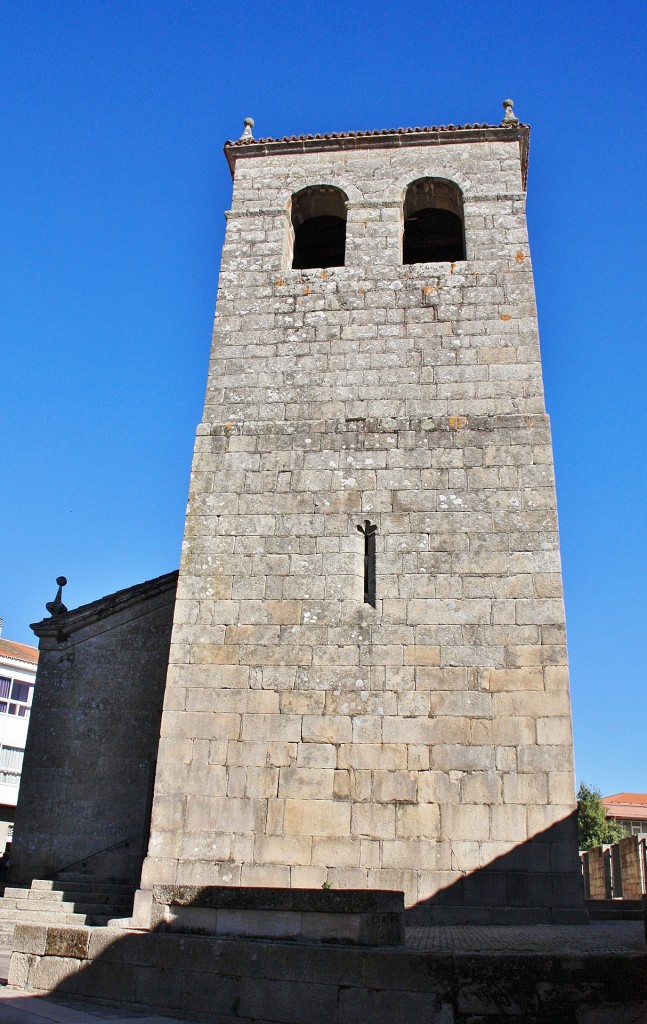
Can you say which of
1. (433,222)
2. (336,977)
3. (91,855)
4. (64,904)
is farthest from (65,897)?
(433,222)

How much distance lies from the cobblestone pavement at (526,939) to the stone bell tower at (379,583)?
48 centimetres

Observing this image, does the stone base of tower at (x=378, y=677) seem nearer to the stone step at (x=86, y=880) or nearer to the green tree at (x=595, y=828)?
Answer: the stone step at (x=86, y=880)

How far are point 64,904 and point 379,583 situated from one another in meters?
4.88

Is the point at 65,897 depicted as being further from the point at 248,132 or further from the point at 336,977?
the point at 248,132

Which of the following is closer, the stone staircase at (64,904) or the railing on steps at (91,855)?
the stone staircase at (64,904)

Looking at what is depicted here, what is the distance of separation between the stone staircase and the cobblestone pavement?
371 cm

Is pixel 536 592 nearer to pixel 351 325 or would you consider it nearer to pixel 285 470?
pixel 285 470

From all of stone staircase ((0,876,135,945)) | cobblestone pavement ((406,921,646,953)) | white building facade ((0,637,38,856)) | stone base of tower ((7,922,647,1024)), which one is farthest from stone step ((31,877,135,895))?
white building facade ((0,637,38,856))

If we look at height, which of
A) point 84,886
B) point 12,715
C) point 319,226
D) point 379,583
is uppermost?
point 319,226

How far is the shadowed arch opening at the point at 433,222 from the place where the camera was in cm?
Answer: 1166

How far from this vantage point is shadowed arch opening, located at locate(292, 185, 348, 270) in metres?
11.9

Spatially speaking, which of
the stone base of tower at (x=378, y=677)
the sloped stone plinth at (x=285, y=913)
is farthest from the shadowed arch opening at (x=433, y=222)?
the sloped stone plinth at (x=285, y=913)

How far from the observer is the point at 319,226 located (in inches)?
509

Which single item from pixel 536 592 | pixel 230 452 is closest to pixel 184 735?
pixel 230 452
